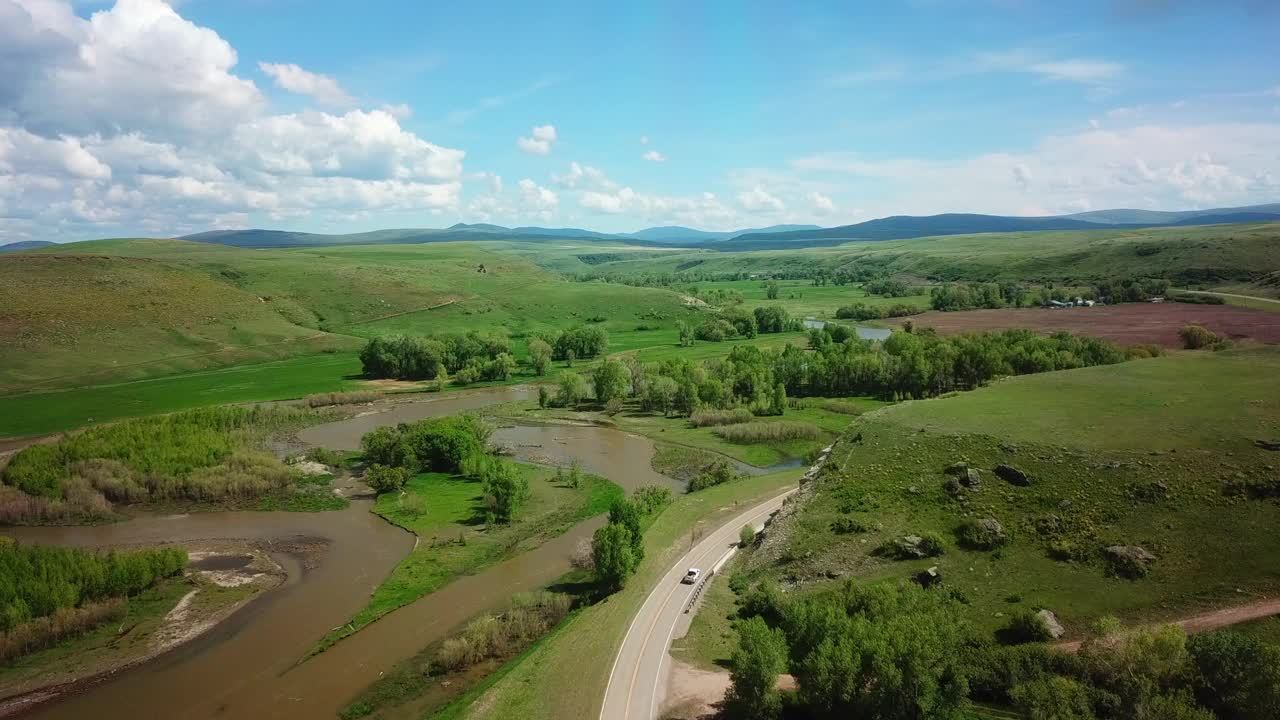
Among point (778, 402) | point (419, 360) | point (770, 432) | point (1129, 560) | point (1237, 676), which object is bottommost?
point (770, 432)

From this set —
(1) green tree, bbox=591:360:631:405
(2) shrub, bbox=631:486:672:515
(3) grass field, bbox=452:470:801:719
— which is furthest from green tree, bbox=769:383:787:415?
(3) grass field, bbox=452:470:801:719

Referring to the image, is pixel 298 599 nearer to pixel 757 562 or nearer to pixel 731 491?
pixel 757 562

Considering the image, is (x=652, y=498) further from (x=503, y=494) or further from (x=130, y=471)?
(x=130, y=471)

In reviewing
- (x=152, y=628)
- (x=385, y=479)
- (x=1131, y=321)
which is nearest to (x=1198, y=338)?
(x=1131, y=321)

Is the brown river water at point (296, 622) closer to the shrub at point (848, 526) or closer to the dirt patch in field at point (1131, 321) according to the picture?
the shrub at point (848, 526)

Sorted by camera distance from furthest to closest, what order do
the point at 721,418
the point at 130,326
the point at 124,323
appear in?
the point at 124,323
the point at 130,326
the point at 721,418

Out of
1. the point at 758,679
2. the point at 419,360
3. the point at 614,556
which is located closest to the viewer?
the point at 758,679

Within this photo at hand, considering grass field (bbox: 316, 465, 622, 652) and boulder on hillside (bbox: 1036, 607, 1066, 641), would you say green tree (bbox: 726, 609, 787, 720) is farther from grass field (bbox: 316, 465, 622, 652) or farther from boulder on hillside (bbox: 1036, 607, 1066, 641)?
grass field (bbox: 316, 465, 622, 652)

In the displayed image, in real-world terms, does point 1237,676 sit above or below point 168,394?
below
